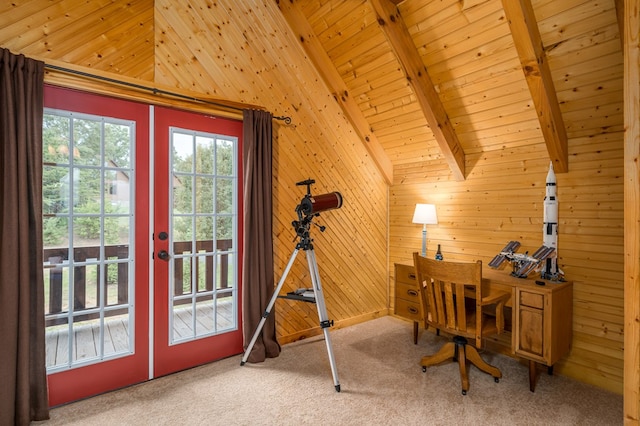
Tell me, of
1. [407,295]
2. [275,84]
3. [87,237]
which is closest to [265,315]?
[87,237]

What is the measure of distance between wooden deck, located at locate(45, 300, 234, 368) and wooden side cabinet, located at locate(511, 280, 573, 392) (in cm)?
228

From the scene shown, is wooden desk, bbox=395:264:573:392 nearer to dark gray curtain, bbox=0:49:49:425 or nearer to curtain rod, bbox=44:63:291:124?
curtain rod, bbox=44:63:291:124

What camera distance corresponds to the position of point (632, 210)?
4.87 ft

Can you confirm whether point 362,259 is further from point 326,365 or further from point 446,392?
point 446,392

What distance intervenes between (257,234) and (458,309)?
5.38 feet

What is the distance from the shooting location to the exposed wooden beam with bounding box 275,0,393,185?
3.14 metres

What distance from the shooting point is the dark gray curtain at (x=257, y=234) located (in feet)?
9.13

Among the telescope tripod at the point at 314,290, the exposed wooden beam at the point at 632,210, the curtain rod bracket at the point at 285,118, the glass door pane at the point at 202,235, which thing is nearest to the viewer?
the exposed wooden beam at the point at 632,210

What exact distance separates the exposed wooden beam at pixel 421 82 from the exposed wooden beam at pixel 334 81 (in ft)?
2.64

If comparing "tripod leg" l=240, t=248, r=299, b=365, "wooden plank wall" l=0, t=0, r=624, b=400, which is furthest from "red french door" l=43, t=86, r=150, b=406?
"tripod leg" l=240, t=248, r=299, b=365

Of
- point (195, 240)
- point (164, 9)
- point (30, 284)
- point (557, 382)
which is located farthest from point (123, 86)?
point (557, 382)

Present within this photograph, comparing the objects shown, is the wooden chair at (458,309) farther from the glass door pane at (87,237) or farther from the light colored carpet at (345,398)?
the glass door pane at (87,237)

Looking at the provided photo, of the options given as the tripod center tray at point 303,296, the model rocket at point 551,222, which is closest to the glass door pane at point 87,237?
the tripod center tray at point 303,296

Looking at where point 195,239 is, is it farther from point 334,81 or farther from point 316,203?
point 334,81
